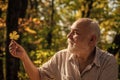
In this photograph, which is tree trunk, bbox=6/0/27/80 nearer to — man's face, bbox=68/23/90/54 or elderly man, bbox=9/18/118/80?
elderly man, bbox=9/18/118/80

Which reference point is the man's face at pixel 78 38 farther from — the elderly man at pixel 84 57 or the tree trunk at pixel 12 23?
the tree trunk at pixel 12 23

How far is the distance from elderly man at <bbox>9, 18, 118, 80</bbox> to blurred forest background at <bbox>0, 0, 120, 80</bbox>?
272cm

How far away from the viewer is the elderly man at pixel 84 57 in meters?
3.53

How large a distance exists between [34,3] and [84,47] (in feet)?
60.4

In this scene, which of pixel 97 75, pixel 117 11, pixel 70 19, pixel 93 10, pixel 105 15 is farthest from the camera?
pixel 70 19

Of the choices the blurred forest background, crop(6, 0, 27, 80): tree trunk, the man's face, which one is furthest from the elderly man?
crop(6, 0, 27, 80): tree trunk

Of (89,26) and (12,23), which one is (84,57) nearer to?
(89,26)

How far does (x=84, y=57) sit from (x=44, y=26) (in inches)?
579

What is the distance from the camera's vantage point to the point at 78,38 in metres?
3.55

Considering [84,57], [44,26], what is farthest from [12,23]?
[44,26]

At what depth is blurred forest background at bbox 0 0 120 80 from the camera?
23.6 ft

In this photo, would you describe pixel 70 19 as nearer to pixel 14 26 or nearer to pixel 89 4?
pixel 89 4

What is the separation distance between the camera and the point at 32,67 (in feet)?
12.1

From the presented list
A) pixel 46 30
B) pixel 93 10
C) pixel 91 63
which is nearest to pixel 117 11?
pixel 93 10
